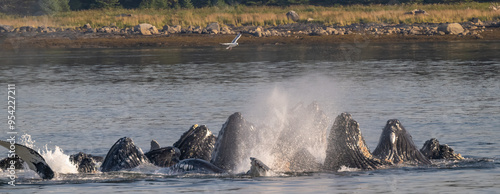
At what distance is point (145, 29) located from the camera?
68.8 metres

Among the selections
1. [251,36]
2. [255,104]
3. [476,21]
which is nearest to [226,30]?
[251,36]

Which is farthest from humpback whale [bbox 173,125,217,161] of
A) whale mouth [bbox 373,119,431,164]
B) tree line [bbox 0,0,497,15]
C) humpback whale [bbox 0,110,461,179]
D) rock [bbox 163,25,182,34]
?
tree line [bbox 0,0,497,15]

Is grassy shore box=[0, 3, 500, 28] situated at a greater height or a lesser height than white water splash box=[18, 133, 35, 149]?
greater

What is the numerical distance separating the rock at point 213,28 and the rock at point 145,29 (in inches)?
169

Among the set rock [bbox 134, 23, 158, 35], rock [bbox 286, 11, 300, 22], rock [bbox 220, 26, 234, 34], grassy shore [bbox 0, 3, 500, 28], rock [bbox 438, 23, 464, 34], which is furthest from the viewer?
rock [bbox 286, 11, 300, 22]

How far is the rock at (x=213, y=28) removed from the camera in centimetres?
6750

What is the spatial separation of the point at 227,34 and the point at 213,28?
74.3 inches

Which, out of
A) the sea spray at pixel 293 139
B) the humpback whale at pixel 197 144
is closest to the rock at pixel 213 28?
the humpback whale at pixel 197 144

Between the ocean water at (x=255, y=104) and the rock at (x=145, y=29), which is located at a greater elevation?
the rock at (x=145, y=29)

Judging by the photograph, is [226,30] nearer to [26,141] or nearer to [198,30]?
[198,30]

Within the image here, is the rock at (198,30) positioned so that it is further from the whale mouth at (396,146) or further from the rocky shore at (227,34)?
the whale mouth at (396,146)

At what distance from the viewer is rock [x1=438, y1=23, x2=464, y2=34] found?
64938mm

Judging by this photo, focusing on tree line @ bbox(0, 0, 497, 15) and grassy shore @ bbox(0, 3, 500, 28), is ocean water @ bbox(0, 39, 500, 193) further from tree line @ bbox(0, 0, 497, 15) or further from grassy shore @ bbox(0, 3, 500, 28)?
tree line @ bbox(0, 0, 497, 15)

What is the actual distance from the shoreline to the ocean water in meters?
10.7
